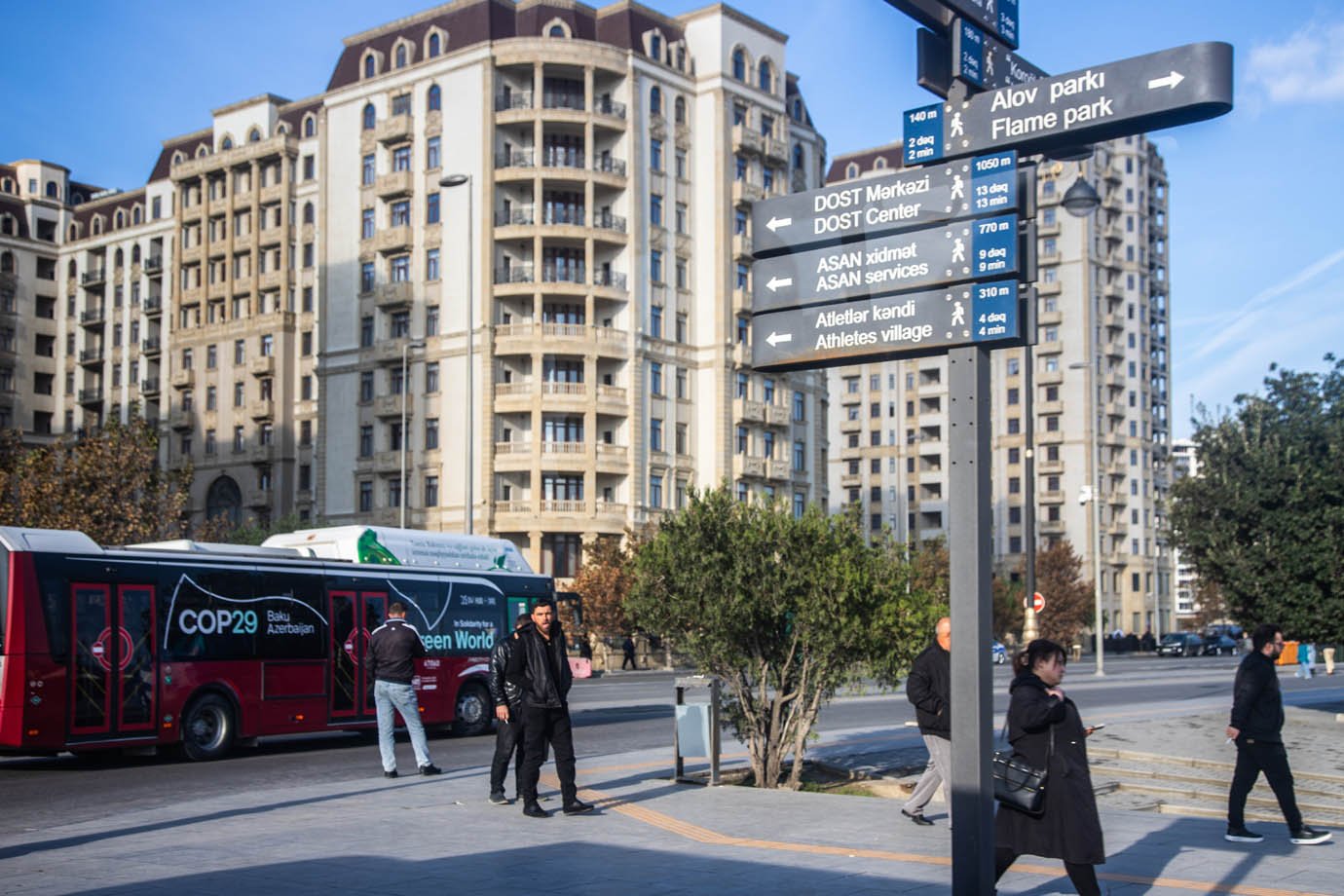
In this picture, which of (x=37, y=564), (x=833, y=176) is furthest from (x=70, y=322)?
(x=37, y=564)

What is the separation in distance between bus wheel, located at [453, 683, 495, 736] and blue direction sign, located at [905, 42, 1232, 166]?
52.2ft

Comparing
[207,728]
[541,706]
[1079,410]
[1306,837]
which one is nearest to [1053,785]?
[1306,837]

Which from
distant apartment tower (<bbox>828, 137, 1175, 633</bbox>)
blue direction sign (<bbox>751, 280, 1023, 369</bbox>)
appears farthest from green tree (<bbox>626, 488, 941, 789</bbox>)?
distant apartment tower (<bbox>828, 137, 1175, 633</bbox>)

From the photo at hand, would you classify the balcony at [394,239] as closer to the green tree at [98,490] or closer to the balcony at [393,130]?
the balcony at [393,130]

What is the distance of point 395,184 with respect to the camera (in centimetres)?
6688

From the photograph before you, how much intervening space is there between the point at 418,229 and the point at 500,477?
12.3 m

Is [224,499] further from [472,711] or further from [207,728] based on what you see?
[207,728]

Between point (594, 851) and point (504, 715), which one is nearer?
point (594, 851)

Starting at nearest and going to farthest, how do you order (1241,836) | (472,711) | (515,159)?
1. (1241,836)
2. (472,711)
3. (515,159)

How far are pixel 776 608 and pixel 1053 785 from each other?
275 inches

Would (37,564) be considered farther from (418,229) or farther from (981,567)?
(418,229)

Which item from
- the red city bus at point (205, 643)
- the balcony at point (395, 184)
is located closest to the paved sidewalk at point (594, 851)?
the red city bus at point (205, 643)

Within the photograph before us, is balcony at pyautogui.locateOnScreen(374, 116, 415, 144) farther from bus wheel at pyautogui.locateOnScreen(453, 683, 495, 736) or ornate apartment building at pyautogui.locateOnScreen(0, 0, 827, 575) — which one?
bus wheel at pyautogui.locateOnScreen(453, 683, 495, 736)

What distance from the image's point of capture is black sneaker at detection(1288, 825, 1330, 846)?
10523 mm
